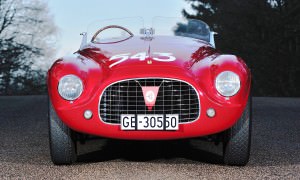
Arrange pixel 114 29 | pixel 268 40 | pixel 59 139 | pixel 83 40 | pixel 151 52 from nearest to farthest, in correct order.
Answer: pixel 59 139 → pixel 151 52 → pixel 83 40 → pixel 114 29 → pixel 268 40

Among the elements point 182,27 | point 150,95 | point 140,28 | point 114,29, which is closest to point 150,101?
point 150,95

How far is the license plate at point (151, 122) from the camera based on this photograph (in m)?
4.93

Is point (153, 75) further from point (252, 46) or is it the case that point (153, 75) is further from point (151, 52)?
point (252, 46)

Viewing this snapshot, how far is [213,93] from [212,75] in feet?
0.59

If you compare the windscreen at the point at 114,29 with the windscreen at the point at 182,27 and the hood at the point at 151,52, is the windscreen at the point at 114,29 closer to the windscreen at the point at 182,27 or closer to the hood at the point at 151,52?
the windscreen at the point at 182,27

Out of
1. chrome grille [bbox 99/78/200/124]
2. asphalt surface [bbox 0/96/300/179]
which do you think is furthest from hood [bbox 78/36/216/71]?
asphalt surface [bbox 0/96/300/179]

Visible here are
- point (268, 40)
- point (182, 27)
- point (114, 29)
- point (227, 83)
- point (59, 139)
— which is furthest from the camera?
point (268, 40)

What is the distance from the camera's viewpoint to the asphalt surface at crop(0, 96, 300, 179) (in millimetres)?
4863

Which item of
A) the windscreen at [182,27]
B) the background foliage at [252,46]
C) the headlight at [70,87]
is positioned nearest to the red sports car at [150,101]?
the headlight at [70,87]

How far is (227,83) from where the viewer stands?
16.7 feet

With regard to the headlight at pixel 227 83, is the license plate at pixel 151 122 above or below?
below

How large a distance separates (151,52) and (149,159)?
99 cm

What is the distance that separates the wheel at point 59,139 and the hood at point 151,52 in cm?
64

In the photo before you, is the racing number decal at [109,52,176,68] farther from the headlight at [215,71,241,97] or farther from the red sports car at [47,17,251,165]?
the headlight at [215,71,241,97]
